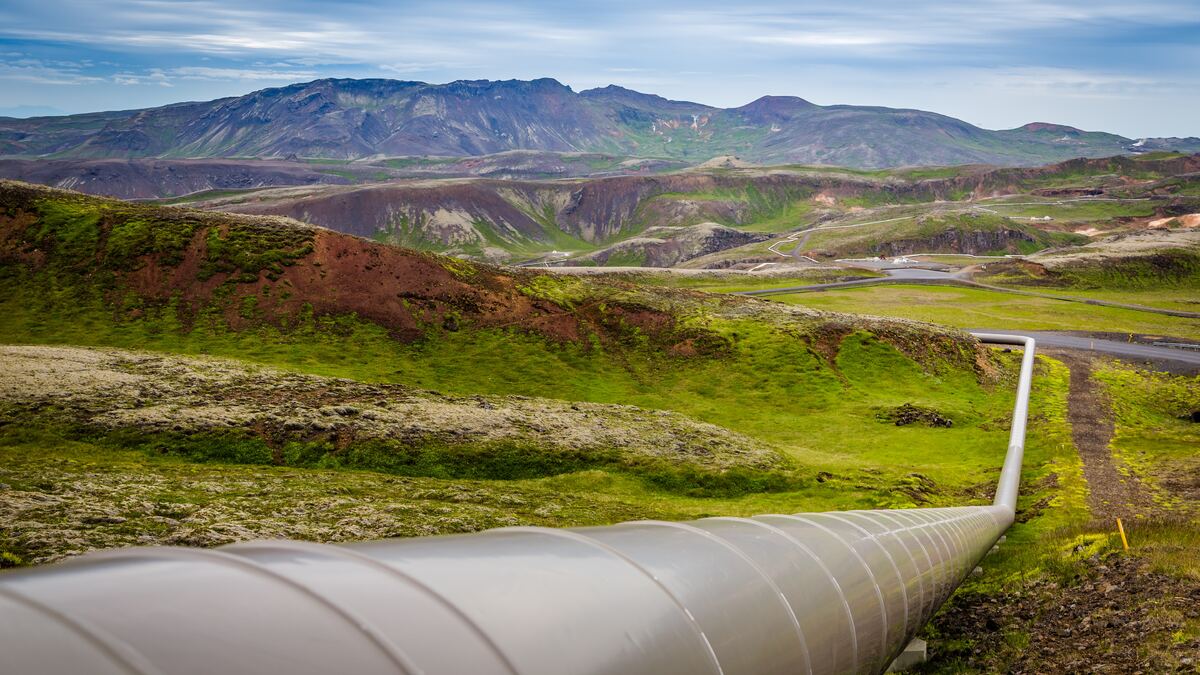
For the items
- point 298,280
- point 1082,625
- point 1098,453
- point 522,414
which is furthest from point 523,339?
point 1082,625

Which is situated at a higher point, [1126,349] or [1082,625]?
[1082,625]

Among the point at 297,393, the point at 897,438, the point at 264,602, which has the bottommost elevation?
the point at 897,438

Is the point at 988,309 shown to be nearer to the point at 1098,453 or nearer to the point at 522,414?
the point at 1098,453

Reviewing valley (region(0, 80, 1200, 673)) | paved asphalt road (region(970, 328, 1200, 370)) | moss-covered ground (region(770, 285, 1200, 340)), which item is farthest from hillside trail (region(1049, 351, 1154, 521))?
moss-covered ground (region(770, 285, 1200, 340))

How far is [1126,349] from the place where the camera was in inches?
3588

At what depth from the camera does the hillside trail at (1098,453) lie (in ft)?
132

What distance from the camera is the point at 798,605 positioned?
8391 millimetres

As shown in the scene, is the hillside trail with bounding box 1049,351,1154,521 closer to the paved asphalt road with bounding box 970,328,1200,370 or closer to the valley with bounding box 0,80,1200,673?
the valley with bounding box 0,80,1200,673

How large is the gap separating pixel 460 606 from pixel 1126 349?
10764 centimetres

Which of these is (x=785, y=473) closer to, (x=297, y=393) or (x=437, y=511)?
(x=437, y=511)

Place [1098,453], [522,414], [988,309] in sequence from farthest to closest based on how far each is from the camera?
1. [988,309]
2. [1098,453]
3. [522,414]

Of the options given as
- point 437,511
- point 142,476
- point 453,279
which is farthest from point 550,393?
point 142,476

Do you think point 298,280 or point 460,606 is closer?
point 460,606

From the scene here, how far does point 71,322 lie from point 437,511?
46691 mm
